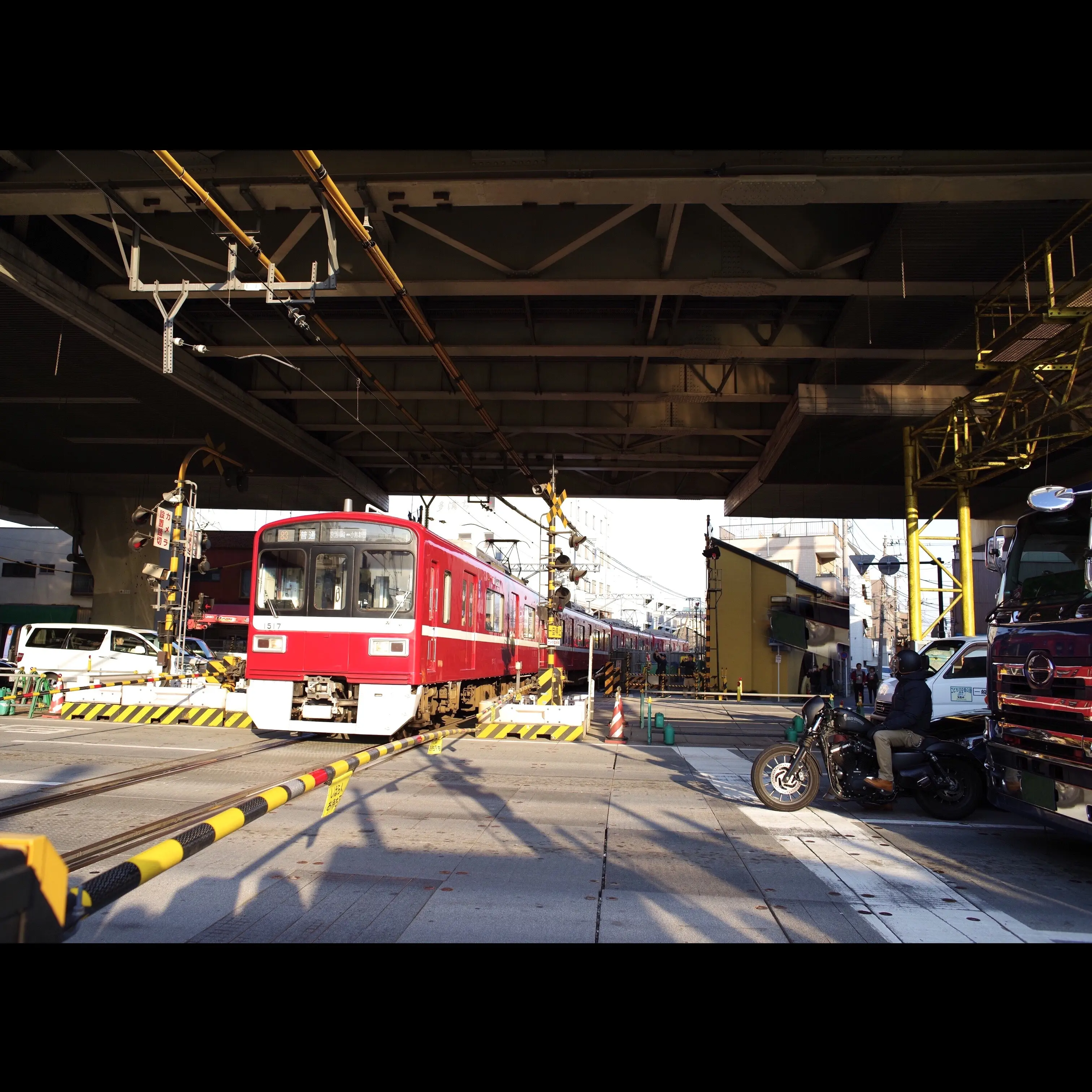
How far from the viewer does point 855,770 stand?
7.98 meters

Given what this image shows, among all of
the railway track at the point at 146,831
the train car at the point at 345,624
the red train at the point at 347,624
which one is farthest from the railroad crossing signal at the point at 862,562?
the railway track at the point at 146,831

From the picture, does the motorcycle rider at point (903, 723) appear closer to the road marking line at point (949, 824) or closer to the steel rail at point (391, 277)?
the road marking line at point (949, 824)

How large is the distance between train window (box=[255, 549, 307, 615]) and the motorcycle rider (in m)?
8.01

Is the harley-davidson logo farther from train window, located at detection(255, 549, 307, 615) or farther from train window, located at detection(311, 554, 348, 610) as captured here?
train window, located at detection(255, 549, 307, 615)

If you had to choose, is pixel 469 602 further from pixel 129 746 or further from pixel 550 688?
pixel 129 746

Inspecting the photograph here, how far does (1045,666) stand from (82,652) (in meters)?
19.6

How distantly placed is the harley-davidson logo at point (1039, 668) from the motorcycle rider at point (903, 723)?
1572mm

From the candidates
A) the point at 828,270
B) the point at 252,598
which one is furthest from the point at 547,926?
the point at 828,270

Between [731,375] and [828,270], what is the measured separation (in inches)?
227

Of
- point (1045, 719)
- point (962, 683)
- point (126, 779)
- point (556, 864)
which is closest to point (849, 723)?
point (1045, 719)

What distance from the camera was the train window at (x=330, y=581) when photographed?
11.8 metres

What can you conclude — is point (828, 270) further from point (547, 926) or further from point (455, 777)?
point (547, 926)

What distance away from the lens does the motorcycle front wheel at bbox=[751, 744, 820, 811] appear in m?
7.96
